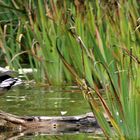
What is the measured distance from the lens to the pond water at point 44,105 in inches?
178

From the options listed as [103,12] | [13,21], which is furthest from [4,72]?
[13,21]

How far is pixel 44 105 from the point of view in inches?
230

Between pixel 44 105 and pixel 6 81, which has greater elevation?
pixel 6 81

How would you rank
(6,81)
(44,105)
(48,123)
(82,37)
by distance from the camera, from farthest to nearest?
(82,37) < (44,105) < (6,81) < (48,123)

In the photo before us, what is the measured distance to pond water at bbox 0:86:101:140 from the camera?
452cm

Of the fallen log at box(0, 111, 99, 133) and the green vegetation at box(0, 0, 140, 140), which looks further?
the green vegetation at box(0, 0, 140, 140)

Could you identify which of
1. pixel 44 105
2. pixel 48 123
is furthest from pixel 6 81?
pixel 48 123

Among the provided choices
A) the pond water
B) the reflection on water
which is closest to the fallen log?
the pond water

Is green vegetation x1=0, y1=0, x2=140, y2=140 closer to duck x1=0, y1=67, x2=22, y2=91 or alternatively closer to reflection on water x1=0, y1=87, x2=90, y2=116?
reflection on water x1=0, y1=87, x2=90, y2=116

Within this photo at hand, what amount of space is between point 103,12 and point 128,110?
3.47 m

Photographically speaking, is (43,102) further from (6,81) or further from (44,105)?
(6,81)

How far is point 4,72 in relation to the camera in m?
5.33

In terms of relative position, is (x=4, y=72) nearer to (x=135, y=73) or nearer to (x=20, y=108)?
(x=20, y=108)

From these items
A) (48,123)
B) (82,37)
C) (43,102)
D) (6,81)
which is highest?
(82,37)
